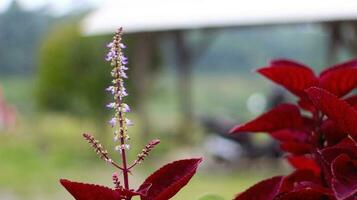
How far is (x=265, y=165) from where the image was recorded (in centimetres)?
884

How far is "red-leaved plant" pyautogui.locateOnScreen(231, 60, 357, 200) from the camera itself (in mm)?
690

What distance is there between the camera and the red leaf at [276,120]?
32.5 inches

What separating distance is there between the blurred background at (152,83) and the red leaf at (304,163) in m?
6.07

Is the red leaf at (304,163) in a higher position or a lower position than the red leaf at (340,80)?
lower

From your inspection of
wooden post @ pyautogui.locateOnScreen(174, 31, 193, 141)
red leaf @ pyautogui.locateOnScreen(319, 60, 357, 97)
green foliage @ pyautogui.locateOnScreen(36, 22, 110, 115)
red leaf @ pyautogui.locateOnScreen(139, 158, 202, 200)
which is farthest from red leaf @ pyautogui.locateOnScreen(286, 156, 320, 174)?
green foliage @ pyautogui.locateOnScreen(36, 22, 110, 115)

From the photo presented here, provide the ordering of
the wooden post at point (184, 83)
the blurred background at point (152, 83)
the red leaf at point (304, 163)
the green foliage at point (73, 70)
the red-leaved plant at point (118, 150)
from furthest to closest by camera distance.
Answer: the green foliage at point (73, 70) < the wooden post at point (184, 83) < the blurred background at point (152, 83) < the red leaf at point (304, 163) < the red-leaved plant at point (118, 150)

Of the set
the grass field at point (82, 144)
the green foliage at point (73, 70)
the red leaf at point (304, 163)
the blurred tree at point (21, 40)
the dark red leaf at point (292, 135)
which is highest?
the blurred tree at point (21, 40)

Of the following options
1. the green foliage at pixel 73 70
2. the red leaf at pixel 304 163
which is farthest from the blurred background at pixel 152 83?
the red leaf at pixel 304 163

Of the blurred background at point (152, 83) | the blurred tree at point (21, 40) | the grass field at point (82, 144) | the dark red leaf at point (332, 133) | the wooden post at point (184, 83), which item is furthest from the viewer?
the blurred tree at point (21, 40)

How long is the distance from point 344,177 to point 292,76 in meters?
0.15

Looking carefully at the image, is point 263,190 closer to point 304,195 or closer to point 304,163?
point 304,195

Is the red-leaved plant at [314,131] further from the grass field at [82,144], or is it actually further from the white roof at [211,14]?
the white roof at [211,14]

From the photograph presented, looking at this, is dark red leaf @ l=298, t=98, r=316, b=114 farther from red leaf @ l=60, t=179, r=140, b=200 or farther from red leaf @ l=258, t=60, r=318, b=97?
red leaf @ l=60, t=179, r=140, b=200

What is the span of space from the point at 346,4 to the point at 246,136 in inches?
61.4
